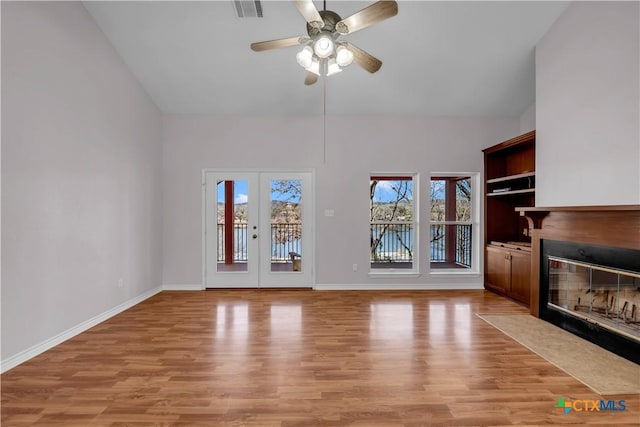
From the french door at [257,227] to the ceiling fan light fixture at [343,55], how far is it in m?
2.81

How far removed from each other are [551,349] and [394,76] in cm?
387

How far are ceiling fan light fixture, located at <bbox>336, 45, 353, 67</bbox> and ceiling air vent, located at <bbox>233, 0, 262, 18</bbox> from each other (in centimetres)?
143

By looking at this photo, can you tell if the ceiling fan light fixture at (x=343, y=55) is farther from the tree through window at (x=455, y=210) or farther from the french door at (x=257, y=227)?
the tree through window at (x=455, y=210)

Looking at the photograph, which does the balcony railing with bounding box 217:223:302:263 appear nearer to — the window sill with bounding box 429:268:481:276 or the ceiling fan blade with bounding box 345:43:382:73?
the window sill with bounding box 429:268:481:276

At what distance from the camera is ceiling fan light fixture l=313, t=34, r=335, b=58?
2567mm

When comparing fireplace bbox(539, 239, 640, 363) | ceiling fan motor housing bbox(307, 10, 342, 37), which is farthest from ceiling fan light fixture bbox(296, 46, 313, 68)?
fireplace bbox(539, 239, 640, 363)

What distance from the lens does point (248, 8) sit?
11.4 ft

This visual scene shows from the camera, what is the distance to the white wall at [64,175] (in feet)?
8.68

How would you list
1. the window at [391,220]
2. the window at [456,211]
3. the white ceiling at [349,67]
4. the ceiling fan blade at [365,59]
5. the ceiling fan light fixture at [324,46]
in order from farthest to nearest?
the window at [391,220] < the window at [456,211] < the white ceiling at [349,67] < the ceiling fan blade at [365,59] < the ceiling fan light fixture at [324,46]

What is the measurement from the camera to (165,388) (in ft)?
7.52

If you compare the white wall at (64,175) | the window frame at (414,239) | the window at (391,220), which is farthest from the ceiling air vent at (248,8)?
the window at (391,220)

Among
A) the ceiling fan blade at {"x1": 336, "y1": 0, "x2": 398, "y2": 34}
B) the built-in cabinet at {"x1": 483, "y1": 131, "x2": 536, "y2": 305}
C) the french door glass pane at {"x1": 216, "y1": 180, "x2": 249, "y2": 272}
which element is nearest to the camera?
the ceiling fan blade at {"x1": 336, "y1": 0, "x2": 398, "y2": 34}

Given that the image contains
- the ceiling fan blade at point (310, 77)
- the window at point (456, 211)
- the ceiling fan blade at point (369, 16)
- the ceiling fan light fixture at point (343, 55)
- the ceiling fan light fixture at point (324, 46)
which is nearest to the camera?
the ceiling fan blade at point (369, 16)

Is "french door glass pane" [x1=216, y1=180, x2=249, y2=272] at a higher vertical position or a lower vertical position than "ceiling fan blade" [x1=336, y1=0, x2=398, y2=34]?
lower
